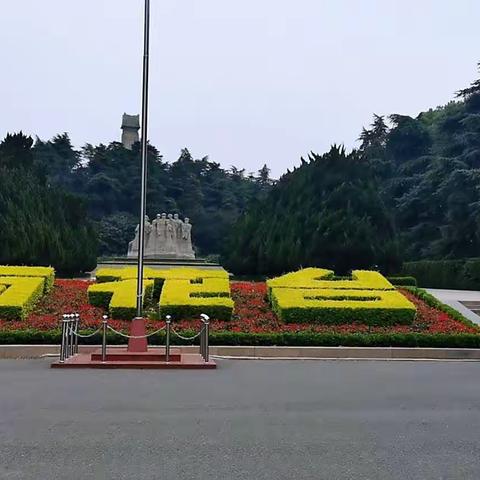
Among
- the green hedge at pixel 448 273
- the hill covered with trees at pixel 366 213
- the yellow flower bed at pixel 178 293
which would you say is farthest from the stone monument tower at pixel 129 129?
the yellow flower bed at pixel 178 293

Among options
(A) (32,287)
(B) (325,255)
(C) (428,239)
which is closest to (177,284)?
(A) (32,287)

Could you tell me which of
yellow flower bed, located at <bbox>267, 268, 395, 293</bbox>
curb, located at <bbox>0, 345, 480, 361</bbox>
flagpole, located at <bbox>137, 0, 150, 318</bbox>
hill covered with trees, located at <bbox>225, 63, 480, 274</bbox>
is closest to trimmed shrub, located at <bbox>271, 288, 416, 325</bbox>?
yellow flower bed, located at <bbox>267, 268, 395, 293</bbox>

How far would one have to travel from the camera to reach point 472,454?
16.6ft

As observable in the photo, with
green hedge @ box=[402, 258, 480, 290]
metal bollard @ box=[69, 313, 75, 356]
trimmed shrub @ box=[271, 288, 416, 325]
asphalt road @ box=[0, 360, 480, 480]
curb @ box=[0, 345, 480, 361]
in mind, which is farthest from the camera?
green hedge @ box=[402, 258, 480, 290]

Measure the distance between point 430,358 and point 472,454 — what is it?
24.7 feet

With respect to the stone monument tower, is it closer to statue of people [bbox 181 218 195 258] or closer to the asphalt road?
statue of people [bbox 181 218 195 258]

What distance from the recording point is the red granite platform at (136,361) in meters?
10.3

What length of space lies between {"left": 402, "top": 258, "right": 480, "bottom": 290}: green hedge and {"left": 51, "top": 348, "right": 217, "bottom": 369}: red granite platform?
1999cm

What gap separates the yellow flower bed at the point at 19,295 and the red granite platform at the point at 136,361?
2.97m

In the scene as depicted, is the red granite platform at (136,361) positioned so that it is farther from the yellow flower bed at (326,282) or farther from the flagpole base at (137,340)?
the yellow flower bed at (326,282)

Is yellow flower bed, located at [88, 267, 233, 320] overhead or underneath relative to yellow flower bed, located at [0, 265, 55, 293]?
underneath

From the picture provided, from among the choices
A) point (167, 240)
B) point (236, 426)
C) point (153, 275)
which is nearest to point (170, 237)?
point (167, 240)

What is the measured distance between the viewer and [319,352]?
12117 millimetres

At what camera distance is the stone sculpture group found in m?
40.6
